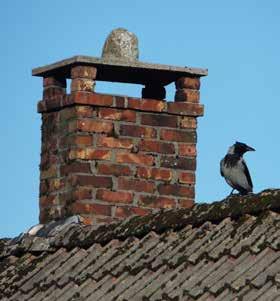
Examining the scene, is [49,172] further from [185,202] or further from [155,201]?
[185,202]

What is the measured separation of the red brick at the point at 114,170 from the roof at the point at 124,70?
902mm

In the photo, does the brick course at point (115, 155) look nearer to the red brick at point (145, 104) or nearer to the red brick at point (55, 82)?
the red brick at point (145, 104)

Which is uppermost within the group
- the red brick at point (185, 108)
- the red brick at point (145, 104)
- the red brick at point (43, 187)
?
the red brick at point (145, 104)

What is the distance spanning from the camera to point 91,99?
12.1m

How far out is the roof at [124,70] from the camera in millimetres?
12312

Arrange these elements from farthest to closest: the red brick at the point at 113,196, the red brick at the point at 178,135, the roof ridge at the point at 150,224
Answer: the red brick at the point at 178,135 → the red brick at the point at 113,196 → the roof ridge at the point at 150,224

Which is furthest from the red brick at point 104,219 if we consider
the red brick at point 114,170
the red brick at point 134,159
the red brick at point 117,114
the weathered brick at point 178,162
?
the red brick at point 117,114

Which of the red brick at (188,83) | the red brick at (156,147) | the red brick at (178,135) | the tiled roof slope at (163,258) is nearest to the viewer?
the tiled roof slope at (163,258)

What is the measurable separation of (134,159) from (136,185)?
0.23m

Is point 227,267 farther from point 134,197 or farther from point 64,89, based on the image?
point 64,89

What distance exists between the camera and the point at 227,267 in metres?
8.74

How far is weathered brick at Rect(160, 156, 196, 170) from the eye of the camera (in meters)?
12.3

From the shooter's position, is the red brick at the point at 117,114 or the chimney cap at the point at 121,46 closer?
A: the red brick at the point at 117,114

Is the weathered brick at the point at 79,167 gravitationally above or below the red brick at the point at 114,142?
below
